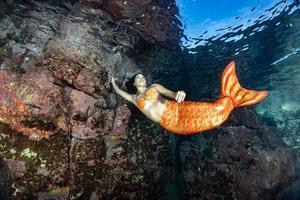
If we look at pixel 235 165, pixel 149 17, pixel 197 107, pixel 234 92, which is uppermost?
pixel 149 17

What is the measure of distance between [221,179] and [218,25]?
6.33m

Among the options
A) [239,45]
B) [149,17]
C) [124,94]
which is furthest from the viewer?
[239,45]

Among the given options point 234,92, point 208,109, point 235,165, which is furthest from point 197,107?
point 235,165

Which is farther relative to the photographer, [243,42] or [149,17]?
[243,42]

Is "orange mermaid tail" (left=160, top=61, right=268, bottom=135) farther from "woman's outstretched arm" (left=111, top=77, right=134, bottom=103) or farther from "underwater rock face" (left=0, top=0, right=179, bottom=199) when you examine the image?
"underwater rock face" (left=0, top=0, right=179, bottom=199)

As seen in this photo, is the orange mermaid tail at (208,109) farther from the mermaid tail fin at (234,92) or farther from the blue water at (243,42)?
the blue water at (243,42)

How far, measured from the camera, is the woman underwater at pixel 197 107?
281 inches

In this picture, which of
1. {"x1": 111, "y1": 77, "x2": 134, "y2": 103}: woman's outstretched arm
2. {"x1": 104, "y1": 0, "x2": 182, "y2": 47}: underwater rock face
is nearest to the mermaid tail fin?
{"x1": 111, "y1": 77, "x2": 134, "y2": 103}: woman's outstretched arm

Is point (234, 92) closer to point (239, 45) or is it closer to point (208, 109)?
point (208, 109)

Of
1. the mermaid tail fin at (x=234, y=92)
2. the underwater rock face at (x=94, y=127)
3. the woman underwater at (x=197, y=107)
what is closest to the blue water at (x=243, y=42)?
the underwater rock face at (x=94, y=127)

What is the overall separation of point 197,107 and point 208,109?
0.30 metres

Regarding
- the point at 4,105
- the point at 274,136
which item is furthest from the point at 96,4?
the point at 274,136

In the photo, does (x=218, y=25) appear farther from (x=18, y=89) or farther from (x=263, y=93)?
(x=18, y=89)

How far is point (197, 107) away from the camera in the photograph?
7.17m
